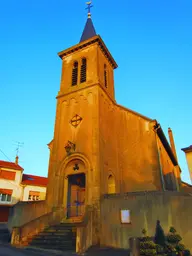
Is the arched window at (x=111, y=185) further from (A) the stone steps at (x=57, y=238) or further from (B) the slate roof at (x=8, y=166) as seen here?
(B) the slate roof at (x=8, y=166)

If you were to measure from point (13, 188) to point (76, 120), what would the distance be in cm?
1903

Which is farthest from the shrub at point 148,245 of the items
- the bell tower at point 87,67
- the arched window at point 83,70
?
the arched window at point 83,70

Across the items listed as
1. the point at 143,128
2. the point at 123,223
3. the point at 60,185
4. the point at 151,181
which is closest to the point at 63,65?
the point at 143,128

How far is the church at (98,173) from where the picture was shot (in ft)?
33.6

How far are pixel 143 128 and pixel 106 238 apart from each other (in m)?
8.18

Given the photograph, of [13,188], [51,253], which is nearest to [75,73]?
[51,253]

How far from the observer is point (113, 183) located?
14453 millimetres

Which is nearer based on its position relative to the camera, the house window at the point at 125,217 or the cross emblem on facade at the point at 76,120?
the house window at the point at 125,217

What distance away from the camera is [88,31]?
73.8ft

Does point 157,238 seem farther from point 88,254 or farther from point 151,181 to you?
point 151,181

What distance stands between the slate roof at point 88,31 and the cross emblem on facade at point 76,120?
397 inches

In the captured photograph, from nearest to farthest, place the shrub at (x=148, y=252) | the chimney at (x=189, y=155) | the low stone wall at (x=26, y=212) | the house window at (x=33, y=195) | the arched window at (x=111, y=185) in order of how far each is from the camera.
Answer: the shrub at (x=148, y=252), the low stone wall at (x=26, y=212), the arched window at (x=111, y=185), the chimney at (x=189, y=155), the house window at (x=33, y=195)

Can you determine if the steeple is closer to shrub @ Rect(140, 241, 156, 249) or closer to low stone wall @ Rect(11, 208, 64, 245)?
low stone wall @ Rect(11, 208, 64, 245)

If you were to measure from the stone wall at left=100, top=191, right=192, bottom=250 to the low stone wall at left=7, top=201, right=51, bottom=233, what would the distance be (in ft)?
14.4
